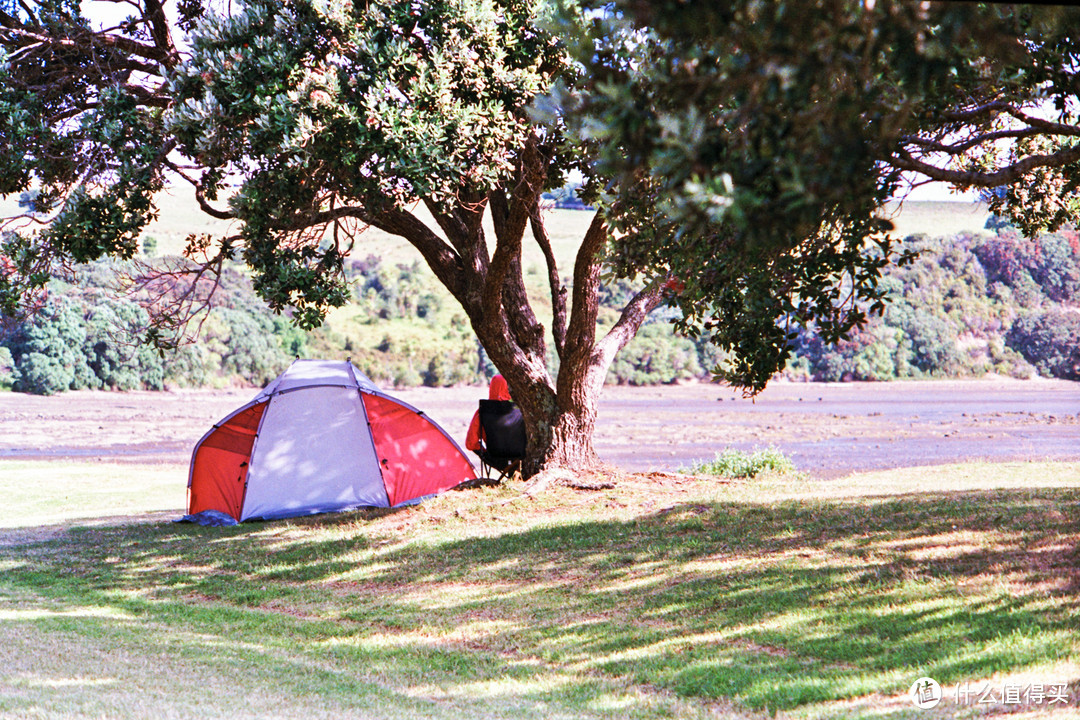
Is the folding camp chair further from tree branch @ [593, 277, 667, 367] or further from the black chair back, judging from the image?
tree branch @ [593, 277, 667, 367]

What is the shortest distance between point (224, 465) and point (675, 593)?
24.7ft

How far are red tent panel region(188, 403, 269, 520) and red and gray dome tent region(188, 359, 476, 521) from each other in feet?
0.05

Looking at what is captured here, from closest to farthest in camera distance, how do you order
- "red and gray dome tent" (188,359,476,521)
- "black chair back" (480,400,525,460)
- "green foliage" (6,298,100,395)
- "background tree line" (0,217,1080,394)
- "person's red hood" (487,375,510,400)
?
"red and gray dome tent" (188,359,476,521)
"black chair back" (480,400,525,460)
"person's red hood" (487,375,510,400)
"green foliage" (6,298,100,395)
"background tree line" (0,217,1080,394)

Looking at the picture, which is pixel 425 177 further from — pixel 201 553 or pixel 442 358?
pixel 442 358

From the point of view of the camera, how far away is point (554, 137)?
35.9ft

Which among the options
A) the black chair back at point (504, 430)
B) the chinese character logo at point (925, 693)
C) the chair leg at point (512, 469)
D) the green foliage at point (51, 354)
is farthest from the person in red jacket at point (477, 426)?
the green foliage at point (51, 354)

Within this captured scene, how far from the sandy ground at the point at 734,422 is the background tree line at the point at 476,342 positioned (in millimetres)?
1639

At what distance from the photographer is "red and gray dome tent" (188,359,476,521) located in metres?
12.8

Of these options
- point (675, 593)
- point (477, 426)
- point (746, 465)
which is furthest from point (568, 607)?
point (746, 465)

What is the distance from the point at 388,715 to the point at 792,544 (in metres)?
4.98

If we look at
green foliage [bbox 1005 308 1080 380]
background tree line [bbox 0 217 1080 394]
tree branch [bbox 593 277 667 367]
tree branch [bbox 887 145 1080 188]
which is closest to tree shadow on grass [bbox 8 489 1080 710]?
tree branch [bbox 593 277 667 367]

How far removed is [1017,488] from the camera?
11.5 metres

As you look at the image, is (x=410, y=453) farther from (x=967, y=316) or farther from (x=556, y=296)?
(x=967, y=316)

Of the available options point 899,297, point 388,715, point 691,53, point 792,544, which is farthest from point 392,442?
point 899,297
